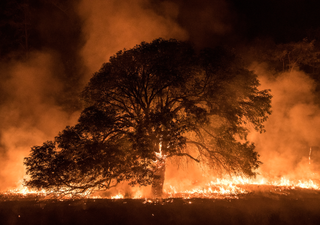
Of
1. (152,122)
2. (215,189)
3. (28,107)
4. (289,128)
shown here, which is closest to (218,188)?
(215,189)

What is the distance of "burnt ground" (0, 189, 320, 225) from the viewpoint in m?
5.41

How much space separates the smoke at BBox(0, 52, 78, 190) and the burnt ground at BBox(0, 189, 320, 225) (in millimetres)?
8637

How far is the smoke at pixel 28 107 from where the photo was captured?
14234 millimetres

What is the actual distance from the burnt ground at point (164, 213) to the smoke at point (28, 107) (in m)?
8.64

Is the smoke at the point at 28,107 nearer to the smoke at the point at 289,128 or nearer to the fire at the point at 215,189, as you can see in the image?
the fire at the point at 215,189

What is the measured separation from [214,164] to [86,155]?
440 centimetres

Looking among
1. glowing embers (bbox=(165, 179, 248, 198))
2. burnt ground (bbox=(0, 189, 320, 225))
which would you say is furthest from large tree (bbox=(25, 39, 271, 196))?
glowing embers (bbox=(165, 179, 248, 198))

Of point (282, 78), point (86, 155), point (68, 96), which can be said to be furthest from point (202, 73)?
point (68, 96)

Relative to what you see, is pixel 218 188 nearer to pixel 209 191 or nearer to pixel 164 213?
pixel 209 191

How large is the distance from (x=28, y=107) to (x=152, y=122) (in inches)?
502

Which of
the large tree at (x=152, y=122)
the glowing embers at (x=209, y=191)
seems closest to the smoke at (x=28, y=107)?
the large tree at (x=152, y=122)

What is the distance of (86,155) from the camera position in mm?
7512

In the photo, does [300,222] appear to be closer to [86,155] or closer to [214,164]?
[214,164]

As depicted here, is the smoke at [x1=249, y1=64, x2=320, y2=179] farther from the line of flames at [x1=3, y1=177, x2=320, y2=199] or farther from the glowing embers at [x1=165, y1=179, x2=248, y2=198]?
the glowing embers at [x1=165, y1=179, x2=248, y2=198]
